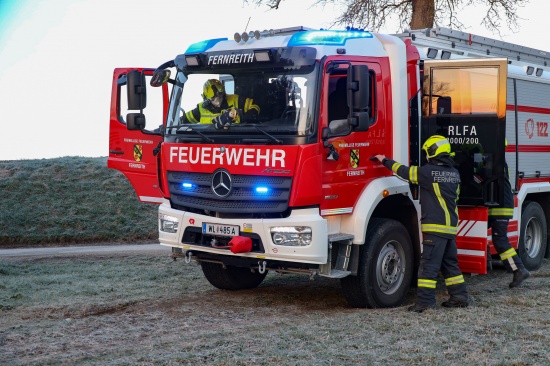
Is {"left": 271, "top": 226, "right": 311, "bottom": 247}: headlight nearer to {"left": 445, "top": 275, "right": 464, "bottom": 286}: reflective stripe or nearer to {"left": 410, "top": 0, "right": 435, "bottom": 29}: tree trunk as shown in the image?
{"left": 445, "top": 275, "right": 464, "bottom": 286}: reflective stripe

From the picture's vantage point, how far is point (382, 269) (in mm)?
8586

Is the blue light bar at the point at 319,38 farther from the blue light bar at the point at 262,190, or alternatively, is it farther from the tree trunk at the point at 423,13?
the tree trunk at the point at 423,13

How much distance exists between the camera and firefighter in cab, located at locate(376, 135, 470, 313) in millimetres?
8430

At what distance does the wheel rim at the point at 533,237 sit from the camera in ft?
37.9

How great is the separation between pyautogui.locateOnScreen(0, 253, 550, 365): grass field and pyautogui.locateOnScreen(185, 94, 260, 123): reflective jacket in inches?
83.0

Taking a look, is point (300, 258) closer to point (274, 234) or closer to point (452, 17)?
point (274, 234)

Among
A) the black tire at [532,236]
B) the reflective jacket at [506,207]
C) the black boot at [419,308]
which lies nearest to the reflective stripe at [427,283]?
the black boot at [419,308]

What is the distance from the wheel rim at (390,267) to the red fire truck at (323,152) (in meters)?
0.01

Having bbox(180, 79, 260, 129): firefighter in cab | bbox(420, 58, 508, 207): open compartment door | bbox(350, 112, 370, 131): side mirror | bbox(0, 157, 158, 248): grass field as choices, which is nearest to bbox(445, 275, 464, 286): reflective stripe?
bbox(420, 58, 508, 207): open compartment door

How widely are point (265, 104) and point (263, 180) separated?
2.68 ft

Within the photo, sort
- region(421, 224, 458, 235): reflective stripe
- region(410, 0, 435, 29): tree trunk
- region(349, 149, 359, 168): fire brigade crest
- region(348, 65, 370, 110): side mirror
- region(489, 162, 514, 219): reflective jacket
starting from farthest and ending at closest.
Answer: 1. region(410, 0, 435, 29): tree trunk
2. region(489, 162, 514, 219): reflective jacket
3. region(421, 224, 458, 235): reflective stripe
4. region(349, 149, 359, 168): fire brigade crest
5. region(348, 65, 370, 110): side mirror

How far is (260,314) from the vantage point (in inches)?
331

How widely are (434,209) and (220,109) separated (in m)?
2.58

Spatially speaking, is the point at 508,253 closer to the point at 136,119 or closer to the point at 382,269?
the point at 382,269
